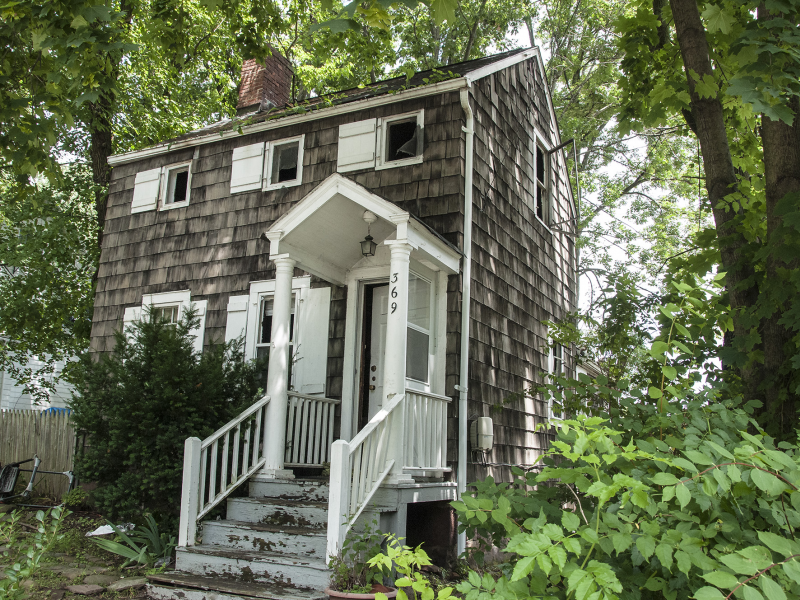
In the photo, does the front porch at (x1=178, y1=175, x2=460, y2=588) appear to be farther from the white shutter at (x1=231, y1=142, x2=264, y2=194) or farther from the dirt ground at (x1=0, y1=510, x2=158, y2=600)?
the white shutter at (x1=231, y1=142, x2=264, y2=194)

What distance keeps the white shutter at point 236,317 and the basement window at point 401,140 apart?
105 inches

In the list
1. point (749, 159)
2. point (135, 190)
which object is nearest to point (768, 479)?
point (749, 159)

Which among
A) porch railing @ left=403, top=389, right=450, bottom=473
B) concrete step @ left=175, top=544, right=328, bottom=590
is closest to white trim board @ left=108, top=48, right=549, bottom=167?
porch railing @ left=403, top=389, right=450, bottom=473

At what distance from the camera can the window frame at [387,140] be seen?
25.7 ft

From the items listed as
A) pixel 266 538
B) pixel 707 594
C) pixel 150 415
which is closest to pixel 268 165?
pixel 150 415

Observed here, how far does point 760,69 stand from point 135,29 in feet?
47.8

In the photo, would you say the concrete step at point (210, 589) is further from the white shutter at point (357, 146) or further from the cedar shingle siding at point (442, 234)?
the white shutter at point (357, 146)

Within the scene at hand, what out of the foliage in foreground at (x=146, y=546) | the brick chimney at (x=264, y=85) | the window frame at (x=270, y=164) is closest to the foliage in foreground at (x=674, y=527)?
the foliage in foreground at (x=146, y=546)

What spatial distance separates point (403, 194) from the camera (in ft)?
25.6

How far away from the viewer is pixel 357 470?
5.27 meters

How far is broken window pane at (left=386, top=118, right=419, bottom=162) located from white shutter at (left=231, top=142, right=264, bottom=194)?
1987 mm

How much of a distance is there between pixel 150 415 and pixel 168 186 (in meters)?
4.85

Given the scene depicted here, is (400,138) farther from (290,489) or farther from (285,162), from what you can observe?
(290,489)

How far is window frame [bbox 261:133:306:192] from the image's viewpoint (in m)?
8.77
